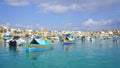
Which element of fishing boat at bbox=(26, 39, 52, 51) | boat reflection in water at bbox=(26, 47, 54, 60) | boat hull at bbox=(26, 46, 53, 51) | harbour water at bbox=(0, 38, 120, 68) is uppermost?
fishing boat at bbox=(26, 39, 52, 51)

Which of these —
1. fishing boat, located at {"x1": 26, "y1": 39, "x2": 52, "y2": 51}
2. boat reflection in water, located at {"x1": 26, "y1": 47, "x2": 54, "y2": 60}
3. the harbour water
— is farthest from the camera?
fishing boat, located at {"x1": 26, "y1": 39, "x2": 52, "y2": 51}

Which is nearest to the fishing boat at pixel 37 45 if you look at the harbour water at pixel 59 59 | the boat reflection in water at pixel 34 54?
the boat reflection in water at pixel 34 54

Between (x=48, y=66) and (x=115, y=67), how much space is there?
33.7ft

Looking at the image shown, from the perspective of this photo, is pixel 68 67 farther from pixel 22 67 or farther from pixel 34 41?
pixel 34 41

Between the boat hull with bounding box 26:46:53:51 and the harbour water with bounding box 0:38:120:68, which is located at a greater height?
the boat hull with bounding box 26:46:53:51

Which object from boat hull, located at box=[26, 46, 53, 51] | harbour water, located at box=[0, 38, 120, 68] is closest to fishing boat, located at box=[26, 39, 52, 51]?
boat hull, located at box=[26, 46, 53, 51]

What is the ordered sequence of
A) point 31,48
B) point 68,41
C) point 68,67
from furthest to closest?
point 68,41, point 31,48, point 68,67

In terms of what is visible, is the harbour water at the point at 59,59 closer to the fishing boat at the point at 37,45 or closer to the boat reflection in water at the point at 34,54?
the boat reflection in water at the point at 34,54

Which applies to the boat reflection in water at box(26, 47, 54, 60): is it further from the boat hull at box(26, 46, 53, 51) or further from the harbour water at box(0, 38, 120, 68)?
the boat hull at box(26, 46, 53, 51)

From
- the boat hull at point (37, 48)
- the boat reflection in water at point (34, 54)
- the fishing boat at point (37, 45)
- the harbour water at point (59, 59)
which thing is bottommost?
the harbour water at point (59, 59)

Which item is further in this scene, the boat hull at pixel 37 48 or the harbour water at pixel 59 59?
the boat hull at pixel 37 48

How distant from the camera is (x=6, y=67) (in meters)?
30.5

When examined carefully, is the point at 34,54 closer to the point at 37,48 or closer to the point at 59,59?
the point at 37,48

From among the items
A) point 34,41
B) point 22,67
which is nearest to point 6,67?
point 22,67
